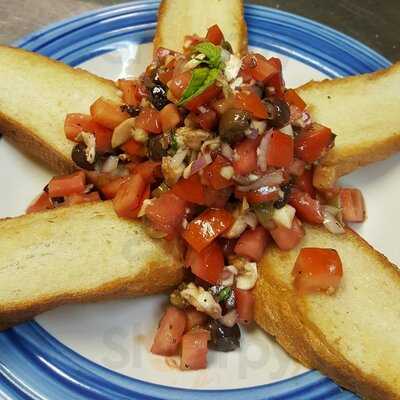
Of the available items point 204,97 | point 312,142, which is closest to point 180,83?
point 204,97

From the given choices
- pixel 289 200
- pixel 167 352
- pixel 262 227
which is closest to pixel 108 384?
pixel 167 352

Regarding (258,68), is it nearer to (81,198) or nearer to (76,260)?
(81,198)

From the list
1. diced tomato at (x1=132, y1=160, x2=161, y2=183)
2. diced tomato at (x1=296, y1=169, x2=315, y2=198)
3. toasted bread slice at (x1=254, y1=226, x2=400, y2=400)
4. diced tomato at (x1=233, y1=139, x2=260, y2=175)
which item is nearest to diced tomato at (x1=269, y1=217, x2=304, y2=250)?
toasted bread slice at (x1=254, y1=226, x2=400, y2=400)

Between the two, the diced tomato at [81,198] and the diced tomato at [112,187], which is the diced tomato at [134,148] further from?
the diced tomato at [81,198]

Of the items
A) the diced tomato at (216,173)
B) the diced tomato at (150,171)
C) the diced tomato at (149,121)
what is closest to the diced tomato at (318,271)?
the diced tomato at (216,173)

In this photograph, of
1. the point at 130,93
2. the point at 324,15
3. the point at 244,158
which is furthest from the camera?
the point at 324,15

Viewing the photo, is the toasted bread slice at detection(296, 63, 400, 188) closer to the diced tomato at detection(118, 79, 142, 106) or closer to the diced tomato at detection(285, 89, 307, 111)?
the diced tomato at detection(285, 89, 307, 111)

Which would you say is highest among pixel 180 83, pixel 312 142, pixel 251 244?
pixel 180 83
